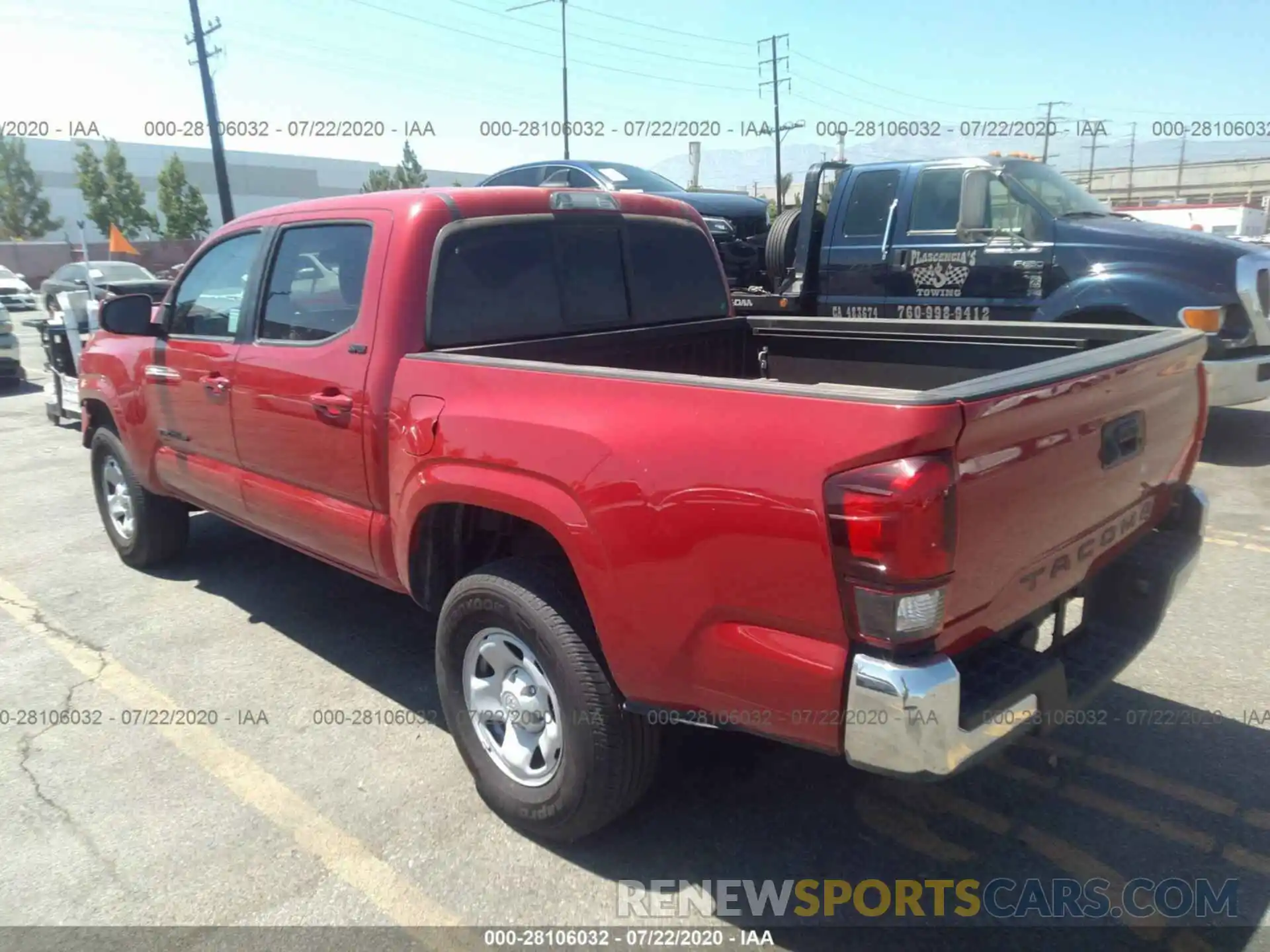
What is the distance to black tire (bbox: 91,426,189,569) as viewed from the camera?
5.37 metres

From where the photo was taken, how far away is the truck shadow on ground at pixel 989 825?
8.43 feet

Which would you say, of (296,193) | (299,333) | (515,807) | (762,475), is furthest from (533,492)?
(296,193)

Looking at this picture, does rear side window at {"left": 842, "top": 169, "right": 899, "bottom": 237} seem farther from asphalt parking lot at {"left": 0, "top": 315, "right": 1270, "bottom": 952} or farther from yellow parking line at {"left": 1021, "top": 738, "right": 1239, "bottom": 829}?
yellow parking line at {"left": 1021, "top": 738, "right": 1239, "bottom": 829}

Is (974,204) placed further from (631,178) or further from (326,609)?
(326,609)

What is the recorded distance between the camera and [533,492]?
8.81ft

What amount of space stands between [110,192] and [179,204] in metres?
3.32

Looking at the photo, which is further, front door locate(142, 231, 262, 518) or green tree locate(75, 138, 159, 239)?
green tree locate(75, 138, 159, 239)

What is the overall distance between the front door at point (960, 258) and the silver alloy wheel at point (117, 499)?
20.0 feet

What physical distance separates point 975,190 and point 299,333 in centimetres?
579

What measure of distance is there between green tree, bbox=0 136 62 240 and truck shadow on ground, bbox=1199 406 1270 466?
5472 centimetres

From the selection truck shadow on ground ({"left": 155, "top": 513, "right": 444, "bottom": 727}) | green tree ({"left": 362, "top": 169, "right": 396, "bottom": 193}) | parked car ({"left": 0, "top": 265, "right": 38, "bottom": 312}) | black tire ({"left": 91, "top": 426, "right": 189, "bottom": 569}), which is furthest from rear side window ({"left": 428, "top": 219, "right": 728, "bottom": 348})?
green tree ({"left": 362, "top": 169, "right": 396, "bottom": 193})

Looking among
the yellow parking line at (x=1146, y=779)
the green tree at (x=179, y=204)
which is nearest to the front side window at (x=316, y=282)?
the yellow parking line at (x=1146, y=779)

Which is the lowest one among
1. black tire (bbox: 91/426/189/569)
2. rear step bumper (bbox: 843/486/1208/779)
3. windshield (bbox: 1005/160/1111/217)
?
black tire (bbox: 91/426/189/569)
